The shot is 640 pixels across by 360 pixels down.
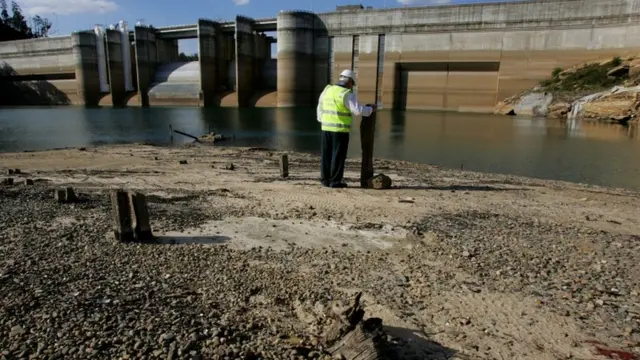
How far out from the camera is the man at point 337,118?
24.2ft

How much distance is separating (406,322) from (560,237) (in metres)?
3.06

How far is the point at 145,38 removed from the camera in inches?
2341

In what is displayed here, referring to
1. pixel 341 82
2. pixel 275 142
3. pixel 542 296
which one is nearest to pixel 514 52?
pixel 275 142

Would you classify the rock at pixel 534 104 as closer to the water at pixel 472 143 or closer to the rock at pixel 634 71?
the rock at pixel 634 71

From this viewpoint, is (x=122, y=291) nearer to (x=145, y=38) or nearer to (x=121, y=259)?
(x=121, y=259)

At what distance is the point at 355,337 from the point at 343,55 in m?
51.9

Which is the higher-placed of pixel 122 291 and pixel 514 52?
pixel 514 52

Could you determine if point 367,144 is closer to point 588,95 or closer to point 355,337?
point 355,337

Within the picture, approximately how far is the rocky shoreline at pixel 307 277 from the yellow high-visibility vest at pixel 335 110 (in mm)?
1424

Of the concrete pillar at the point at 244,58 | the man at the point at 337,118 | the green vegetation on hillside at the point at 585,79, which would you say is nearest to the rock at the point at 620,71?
the green vegetation on hillside at the point at 585,79

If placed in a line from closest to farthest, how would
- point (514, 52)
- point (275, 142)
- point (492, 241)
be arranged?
1. point (492, 241)
2. point (275, 142)
3. point (514, 52)

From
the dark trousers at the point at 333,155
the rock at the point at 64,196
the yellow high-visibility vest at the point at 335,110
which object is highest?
the yellow high-visibility vest at the point at 335,110

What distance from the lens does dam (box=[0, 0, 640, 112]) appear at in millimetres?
42319

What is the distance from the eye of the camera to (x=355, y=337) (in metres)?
2.66
